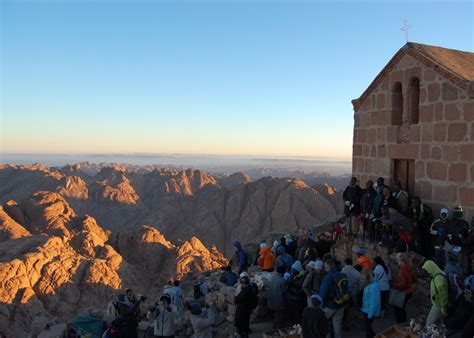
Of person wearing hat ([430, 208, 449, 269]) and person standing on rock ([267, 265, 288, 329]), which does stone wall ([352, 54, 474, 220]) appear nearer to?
person wearing hat ([430, 208, 449, 269])

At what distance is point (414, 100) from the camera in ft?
43.8

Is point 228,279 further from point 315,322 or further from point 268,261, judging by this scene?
point 315,322

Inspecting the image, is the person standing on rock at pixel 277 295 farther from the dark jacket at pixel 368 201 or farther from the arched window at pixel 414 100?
the arched window at pixel 414 100

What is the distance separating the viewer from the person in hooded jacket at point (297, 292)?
941 centimetres

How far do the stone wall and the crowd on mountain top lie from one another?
824 mm

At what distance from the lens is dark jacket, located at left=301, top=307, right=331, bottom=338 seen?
7.10m

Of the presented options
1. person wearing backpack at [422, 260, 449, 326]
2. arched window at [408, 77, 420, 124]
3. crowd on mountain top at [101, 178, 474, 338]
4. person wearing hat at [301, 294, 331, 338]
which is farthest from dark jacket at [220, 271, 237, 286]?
arched window at [408, 77, 420, 124]

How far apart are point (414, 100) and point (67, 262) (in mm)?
20575

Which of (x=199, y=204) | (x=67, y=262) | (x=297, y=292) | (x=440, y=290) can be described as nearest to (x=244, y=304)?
(x=297, y=292)

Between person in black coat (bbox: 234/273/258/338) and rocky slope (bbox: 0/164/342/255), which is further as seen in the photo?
rocky slope (bbox: 0/164/342/255)

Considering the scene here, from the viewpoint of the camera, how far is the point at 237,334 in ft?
31.9

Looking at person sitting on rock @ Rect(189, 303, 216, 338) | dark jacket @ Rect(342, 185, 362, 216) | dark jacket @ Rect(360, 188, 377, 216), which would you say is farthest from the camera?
dark jacket @ Rect(342, 185, 362, 216)

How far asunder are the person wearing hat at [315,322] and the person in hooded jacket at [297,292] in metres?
2.09

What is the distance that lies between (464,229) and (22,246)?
76.2 feet
